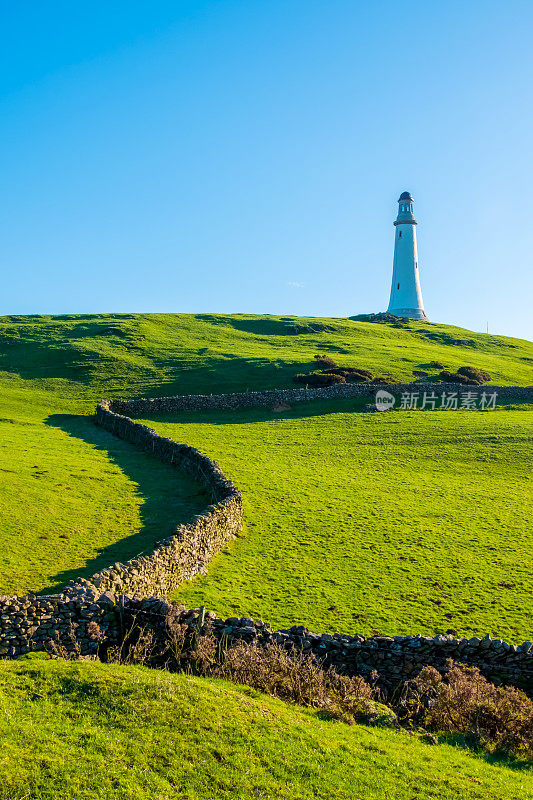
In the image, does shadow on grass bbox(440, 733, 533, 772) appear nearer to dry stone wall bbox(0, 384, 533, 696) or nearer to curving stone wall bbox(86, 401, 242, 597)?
dry stone wall bbox(0, 384, 533, 696)

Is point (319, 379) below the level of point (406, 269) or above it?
below

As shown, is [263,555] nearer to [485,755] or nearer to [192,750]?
[485,755]

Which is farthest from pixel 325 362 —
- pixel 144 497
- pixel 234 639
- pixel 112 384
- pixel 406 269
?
pixel 406 269

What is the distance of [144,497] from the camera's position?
1088 inches

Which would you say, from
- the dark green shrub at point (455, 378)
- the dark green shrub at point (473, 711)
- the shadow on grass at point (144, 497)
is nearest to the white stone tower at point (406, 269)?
the dark green shrub at point (455, 378)

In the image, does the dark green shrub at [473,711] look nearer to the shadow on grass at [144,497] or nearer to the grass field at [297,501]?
the grass field at [297,501]

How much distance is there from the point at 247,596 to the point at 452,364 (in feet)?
198

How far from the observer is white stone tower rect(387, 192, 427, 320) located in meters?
122

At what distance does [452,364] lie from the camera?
239ft

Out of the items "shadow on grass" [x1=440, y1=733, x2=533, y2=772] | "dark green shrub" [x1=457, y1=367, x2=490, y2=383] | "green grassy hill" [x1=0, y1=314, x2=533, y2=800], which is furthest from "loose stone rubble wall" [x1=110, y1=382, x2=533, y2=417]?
"shadow on grass" [x1=440, y1=733, x2=533, y2=772]

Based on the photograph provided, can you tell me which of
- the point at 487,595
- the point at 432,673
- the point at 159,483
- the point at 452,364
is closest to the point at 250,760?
the point at 432,673

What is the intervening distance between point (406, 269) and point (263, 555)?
363 feet

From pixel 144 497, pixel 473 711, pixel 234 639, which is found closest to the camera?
pixel 473 711

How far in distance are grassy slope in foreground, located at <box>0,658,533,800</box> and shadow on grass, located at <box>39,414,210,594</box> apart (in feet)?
23.9
